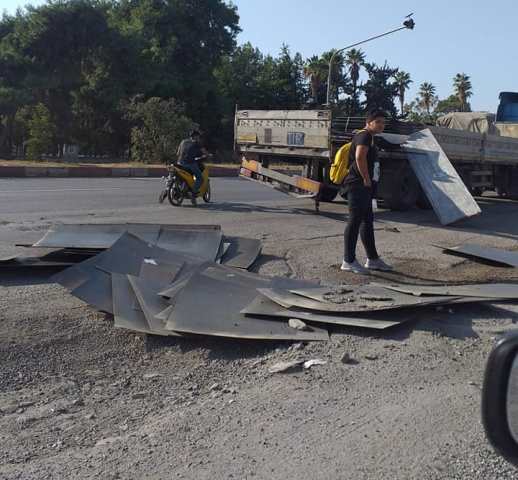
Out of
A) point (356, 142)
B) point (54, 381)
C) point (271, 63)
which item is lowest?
point (54, 381)

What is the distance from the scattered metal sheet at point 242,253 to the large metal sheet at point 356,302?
61.6 inches

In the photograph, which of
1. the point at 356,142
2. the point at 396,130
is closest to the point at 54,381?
the point at 356,142

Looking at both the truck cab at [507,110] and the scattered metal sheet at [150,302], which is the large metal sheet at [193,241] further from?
the truck cab at [507,110]

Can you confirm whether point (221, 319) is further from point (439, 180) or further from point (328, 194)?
point (328, 194)

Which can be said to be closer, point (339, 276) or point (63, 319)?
point (63, 319)

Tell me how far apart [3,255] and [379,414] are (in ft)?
15.9

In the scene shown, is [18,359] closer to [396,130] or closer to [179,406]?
[179,406]

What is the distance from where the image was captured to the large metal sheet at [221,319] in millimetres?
4395

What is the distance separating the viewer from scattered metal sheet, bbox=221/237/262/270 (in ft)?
21.7

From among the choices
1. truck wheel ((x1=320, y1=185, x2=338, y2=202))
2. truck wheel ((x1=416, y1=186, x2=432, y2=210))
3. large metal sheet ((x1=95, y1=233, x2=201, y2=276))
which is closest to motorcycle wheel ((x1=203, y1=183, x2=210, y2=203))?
truck wheel ((x1=320, y1=185, x2=338, y2=202))

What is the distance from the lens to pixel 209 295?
16.1 feet

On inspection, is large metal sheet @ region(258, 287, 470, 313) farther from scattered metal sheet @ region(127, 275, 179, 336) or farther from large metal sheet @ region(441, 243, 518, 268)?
large metal sheet @ region(441, 243, 518, 268)

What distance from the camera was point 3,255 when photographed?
6.82 m

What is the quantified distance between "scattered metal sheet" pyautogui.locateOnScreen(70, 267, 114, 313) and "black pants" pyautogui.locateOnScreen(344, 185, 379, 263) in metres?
2.54
